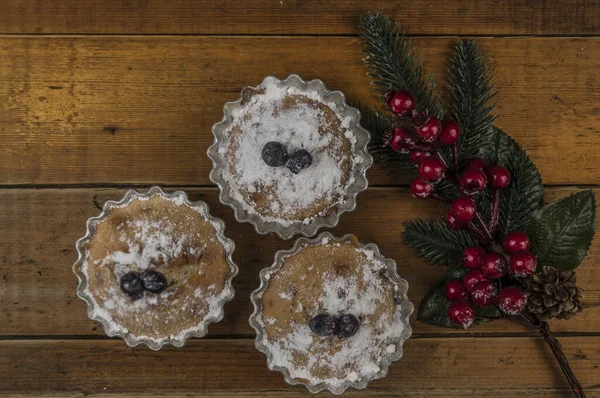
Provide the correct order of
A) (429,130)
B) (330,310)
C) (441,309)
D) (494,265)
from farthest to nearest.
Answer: (441,309)
(330,310)
(494,265)
(429,130)

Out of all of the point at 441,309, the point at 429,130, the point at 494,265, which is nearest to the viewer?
the point at 429,130

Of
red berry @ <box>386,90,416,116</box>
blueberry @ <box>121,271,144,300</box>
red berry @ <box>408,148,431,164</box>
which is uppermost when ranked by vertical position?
red berry @ <box>386,90,416,116</box>

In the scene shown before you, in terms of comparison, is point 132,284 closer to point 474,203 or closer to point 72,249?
point 72,249

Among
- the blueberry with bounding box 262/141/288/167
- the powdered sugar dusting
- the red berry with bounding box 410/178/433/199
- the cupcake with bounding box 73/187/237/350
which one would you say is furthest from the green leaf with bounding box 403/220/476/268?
the cupcake with bounding box 73/187/237/350

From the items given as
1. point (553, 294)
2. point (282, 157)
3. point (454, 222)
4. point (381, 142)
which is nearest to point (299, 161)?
point (282, 157)

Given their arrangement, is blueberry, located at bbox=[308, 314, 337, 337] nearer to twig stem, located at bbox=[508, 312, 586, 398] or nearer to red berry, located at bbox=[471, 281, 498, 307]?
red berry, located at bbox=[471, 281, 498, 307]

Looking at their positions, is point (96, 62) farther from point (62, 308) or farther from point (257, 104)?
point (62, 308)
